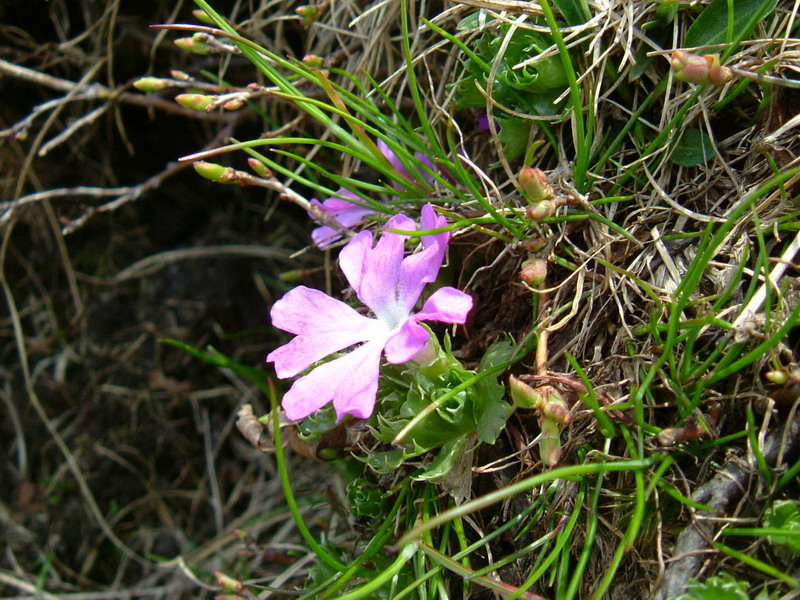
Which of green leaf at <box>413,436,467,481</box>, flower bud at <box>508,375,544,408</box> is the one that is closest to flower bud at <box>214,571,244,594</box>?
green leaf at <box>413,436,467,481</box>

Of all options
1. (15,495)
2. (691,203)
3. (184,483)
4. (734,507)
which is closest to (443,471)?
(734,507)

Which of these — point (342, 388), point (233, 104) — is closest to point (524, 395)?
point (342, 388)

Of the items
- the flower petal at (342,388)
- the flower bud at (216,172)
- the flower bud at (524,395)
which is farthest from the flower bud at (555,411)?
the flower bud at (216,172)

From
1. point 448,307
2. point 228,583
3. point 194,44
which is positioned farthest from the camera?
point 194,44

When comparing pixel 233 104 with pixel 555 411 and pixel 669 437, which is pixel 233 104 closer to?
pixel 555 411

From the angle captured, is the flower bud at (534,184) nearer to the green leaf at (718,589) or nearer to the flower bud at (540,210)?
the flower bud at (540,210)

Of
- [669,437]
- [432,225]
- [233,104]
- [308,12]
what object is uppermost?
[308,12]

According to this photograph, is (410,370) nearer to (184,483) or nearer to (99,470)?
(184,483)
